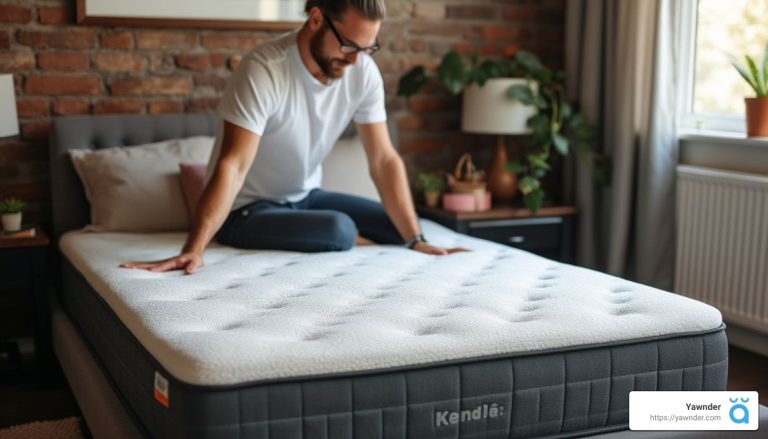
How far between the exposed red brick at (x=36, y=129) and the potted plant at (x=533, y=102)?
1.50 meters

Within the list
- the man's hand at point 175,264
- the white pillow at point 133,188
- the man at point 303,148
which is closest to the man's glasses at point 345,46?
the man at point 303,148

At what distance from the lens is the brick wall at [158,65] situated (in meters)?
3.52

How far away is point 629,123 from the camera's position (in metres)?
3.93

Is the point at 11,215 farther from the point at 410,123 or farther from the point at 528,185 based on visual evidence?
the point at 528,185

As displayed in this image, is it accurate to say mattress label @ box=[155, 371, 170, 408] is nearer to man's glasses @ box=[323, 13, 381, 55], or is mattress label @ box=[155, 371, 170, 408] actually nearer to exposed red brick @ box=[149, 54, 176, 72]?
man's glasses @ box=[323, 13, 381, 55]

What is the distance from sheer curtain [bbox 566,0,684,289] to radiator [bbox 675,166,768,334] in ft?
0.32

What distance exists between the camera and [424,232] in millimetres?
3461

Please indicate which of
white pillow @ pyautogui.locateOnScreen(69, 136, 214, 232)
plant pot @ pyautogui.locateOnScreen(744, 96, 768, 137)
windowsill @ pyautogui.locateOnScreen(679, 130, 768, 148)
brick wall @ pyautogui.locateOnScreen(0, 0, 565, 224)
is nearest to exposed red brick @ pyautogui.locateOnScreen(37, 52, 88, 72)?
brick wall @ pyautogui.locateOnScreen(0, 0, 565, 224)

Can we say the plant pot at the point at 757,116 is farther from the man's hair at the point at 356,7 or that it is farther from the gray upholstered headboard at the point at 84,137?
the gray upholstered headboard at the point at 84,137

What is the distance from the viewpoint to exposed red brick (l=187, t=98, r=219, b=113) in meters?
3.81

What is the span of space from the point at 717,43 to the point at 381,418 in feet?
8.81

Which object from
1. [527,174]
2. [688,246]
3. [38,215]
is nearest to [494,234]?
[527,174]

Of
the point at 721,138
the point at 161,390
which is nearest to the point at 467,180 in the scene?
the point at 721,138

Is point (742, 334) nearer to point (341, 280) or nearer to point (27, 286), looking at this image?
point (341, 280)
